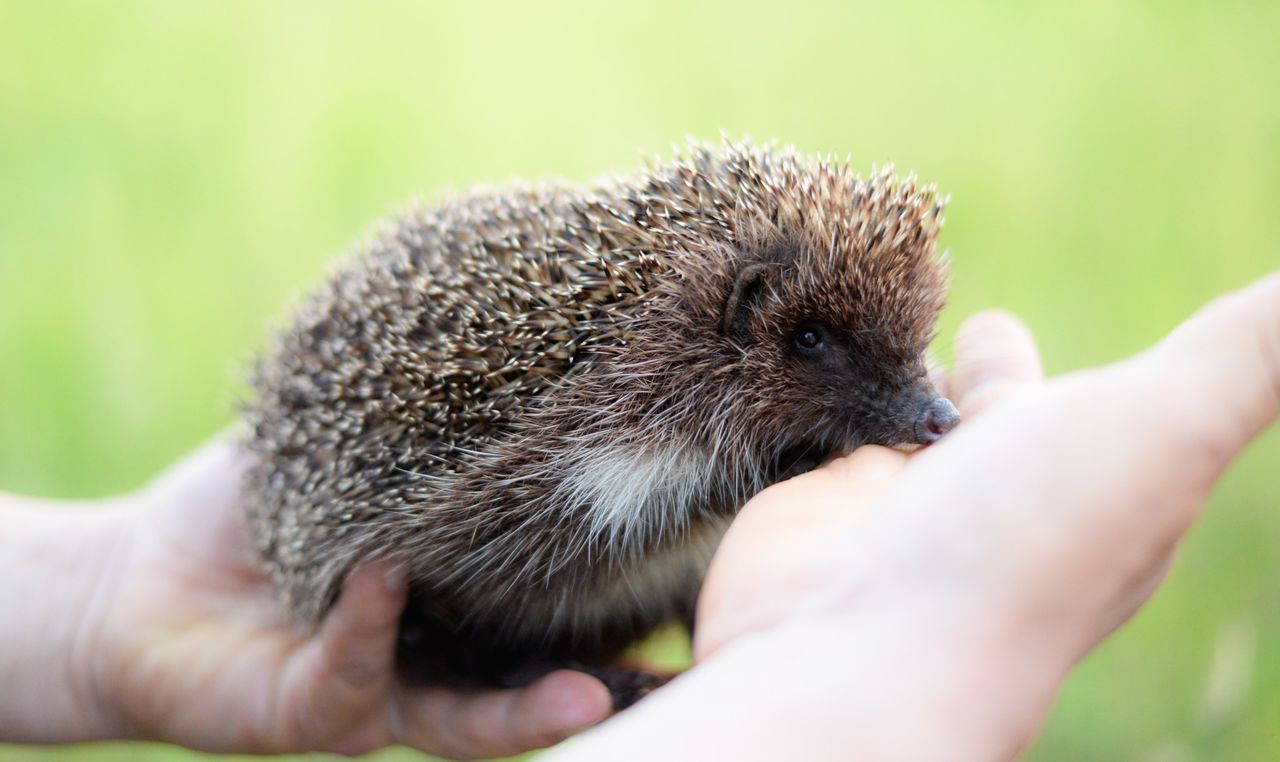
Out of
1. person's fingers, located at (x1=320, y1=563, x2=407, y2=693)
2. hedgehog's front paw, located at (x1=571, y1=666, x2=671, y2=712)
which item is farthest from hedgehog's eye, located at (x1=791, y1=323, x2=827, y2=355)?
person's fingers, located at (x1=320, y1=563, x2=407, y2=693)

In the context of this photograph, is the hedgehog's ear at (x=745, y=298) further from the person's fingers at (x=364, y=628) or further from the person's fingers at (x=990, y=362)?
the person's fingers at (x=364, y=628)

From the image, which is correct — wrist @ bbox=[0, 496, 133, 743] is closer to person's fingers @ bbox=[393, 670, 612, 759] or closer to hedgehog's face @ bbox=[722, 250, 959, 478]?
person's fingers @ bbox=[393, 670, 612, 759]

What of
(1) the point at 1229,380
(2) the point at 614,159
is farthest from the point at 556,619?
(2) the point at 614,159

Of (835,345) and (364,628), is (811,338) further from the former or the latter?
(364,628)

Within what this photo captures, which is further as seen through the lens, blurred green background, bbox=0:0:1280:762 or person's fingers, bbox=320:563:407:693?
blurred green background, bbox=0:0:1280:762

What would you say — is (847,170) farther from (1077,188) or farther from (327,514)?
(1077,188)

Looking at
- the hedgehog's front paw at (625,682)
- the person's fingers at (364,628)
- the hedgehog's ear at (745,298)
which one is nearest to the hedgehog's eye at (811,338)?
the hedgehog's ear at (745,298)

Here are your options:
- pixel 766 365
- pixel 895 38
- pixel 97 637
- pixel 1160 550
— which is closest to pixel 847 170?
pixel 766 365
